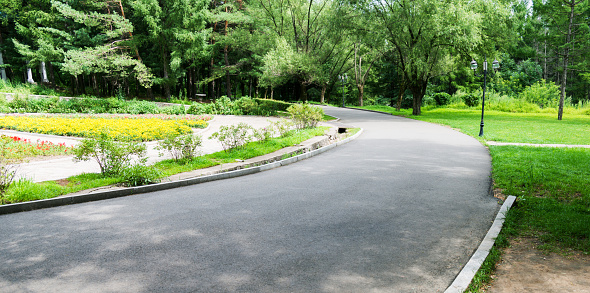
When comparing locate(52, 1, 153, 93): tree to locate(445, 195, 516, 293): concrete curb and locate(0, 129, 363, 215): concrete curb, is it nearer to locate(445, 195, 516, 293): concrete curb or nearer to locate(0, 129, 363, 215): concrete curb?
locate(0, 129, 363, 215): concrete curb

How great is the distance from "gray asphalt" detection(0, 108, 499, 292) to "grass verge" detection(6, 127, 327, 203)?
0.55 m

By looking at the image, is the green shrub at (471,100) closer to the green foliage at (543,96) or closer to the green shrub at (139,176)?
the green foliage at (543,96)

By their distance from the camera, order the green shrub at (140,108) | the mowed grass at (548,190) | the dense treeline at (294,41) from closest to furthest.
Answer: the mowed grass at (548,190), the dense treeline at (294,41), the green shrub at (140,108)

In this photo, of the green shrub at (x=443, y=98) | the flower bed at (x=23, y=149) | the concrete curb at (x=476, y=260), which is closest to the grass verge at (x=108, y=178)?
the flower bed at (x=23, y=149)

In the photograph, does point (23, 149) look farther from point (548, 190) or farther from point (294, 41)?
point (294, 41)

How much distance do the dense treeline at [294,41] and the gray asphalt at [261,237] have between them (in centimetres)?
2035

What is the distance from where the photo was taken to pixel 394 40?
26.5m

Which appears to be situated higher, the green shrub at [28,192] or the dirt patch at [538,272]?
the green shrub at [28,192]

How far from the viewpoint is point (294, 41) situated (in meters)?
41.2

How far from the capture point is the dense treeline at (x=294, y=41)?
2498 centimetres

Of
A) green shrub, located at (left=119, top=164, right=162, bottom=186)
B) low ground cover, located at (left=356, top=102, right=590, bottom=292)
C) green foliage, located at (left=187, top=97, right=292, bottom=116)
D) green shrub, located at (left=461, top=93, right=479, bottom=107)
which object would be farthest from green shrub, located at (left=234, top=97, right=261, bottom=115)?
green shrub, located at (left=461, top=93, right=479, bottom=107)

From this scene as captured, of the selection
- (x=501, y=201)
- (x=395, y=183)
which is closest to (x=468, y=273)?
(x=501, y=201)

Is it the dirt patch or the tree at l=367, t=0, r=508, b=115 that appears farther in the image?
the tree at l=367, t=0, r=508, b=115

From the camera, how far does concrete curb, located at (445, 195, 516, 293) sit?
132 inches
